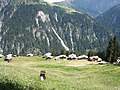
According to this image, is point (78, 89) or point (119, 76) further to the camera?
point (119, 76)

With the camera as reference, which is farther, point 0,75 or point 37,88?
point 0,75

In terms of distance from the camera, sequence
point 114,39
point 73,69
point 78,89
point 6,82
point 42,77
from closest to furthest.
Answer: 1. point 6,82
2. point 78,89
3. point 42,77
4. point 73,69
5. point 114,39

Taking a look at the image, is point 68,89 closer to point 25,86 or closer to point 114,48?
point 25,86

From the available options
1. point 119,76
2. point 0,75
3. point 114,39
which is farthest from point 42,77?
point 114,39

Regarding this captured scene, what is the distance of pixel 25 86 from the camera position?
28.5 m

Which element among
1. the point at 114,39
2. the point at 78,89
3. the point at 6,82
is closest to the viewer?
the point at 6,82

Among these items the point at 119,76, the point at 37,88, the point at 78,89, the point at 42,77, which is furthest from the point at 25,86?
the point at 119,76

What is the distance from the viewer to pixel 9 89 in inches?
1076

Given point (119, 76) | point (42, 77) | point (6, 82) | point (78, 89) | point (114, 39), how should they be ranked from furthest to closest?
1. point (114, 39)
2. point (119, 76)
3. point (42, 77)
4. point (78, 89)
5. point (6, 82)

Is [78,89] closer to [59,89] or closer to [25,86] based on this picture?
[59,89]

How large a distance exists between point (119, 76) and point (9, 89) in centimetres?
3454

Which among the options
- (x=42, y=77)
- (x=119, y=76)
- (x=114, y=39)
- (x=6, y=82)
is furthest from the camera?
(x=114, y=39)

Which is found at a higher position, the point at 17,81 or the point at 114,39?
the point at 114,39

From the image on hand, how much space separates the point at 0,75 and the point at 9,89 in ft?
22.3
